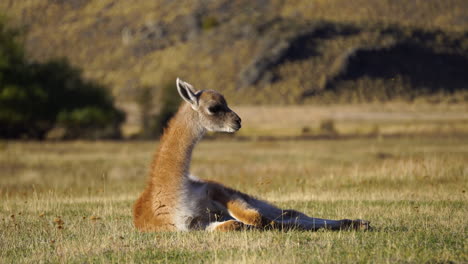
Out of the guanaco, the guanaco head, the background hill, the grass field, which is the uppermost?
the background hill

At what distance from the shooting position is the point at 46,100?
53.1 m

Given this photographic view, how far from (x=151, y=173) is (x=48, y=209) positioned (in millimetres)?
4450

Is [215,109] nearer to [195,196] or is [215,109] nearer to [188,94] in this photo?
[188,94]

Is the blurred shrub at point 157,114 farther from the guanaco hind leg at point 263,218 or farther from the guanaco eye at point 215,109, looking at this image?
the guanaco hind leg at point 263,218

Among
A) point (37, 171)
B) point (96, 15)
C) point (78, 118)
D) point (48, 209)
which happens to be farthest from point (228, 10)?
point (48, 209)

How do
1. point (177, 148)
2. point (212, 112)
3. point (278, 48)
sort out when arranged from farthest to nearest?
1. point (278, 48)
2. point (212, 112)
3. point (177, 148)

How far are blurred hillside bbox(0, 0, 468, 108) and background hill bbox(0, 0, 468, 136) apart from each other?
180mm

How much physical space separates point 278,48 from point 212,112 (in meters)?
91.3

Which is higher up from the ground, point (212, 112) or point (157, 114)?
point (157, 114)

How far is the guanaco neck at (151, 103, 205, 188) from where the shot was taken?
9.48 metres

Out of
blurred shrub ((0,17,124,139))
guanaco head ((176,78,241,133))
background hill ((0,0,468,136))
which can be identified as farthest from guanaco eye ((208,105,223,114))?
blurred shrub ((0,17,124,139))

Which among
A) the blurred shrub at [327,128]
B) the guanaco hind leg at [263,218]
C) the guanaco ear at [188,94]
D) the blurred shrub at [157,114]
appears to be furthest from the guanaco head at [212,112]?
the blurred shrub at [327,128]

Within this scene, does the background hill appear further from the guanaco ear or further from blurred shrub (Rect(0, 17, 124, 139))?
the guanaco ear

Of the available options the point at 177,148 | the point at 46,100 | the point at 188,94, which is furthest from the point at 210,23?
the point at 177,148
